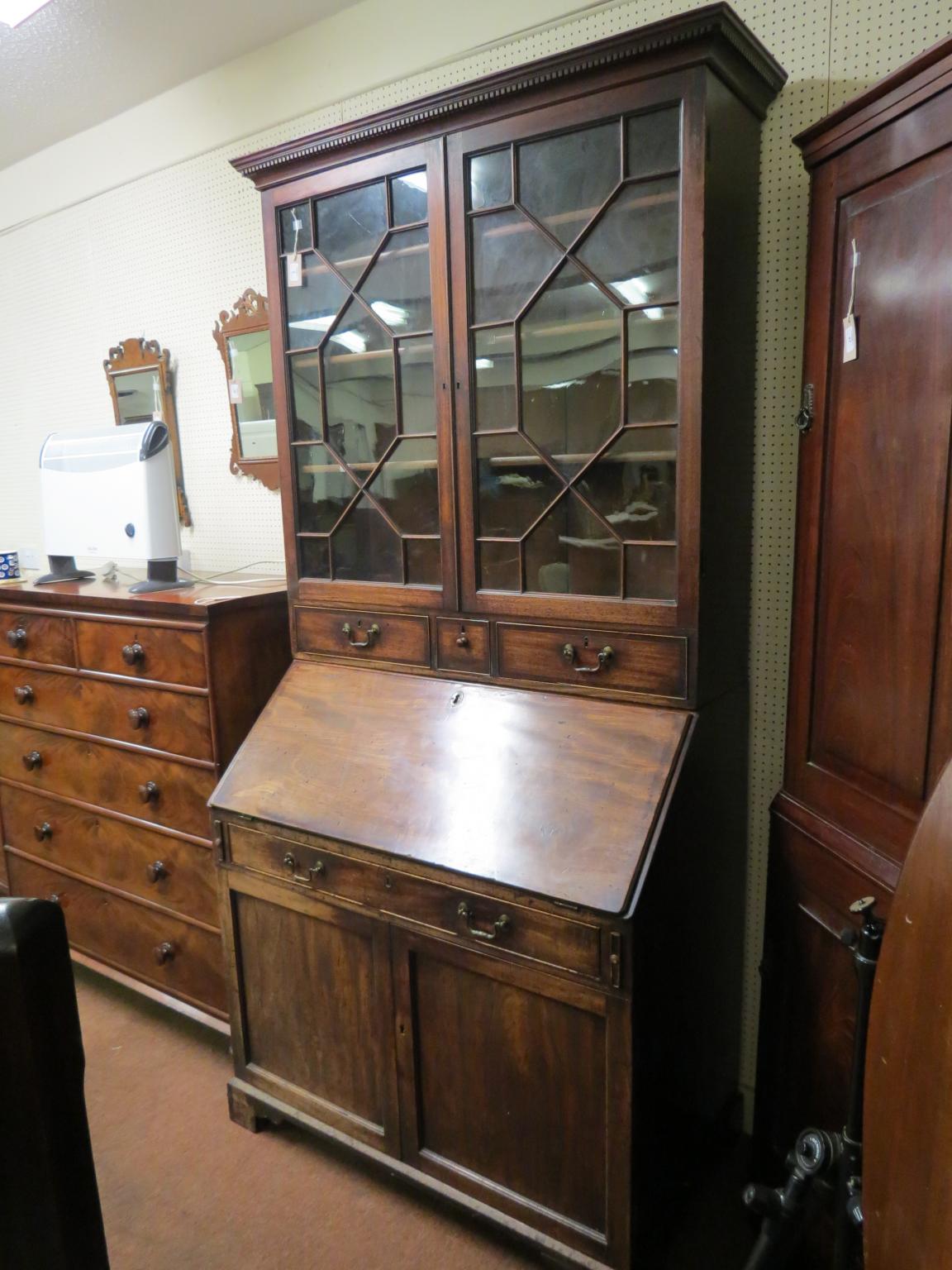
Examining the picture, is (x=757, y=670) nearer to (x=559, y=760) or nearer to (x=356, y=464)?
(x=559, y=760)

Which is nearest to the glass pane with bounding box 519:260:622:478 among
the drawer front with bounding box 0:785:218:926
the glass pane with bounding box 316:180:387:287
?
the glass pane with bounding box 316:180:387:287

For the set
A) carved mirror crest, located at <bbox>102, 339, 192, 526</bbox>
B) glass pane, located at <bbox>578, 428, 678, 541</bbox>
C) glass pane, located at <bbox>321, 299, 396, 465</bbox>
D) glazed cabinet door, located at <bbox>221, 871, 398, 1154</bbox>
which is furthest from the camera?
carved mirror crest, located at <bbox>102, 339, 192, 526</bbox>

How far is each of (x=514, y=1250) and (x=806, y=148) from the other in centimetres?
217

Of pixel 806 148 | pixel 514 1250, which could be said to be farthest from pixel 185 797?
pixel 806 148

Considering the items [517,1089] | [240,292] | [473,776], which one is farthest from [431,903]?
[240,292]

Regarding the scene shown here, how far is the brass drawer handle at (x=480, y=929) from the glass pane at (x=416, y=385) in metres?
0.96

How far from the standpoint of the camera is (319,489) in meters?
1.93

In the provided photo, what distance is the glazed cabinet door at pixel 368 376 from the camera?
169cm

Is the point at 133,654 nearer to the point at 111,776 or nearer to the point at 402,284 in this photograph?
the point at 111,776

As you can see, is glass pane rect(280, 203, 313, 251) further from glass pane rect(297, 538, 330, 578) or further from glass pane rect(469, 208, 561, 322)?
glass pane rect(297, 538, 330, 578)

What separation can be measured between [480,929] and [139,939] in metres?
1.33

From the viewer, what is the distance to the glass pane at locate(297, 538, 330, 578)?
195 centimetres

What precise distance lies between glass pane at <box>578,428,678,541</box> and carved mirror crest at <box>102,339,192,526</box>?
1769 mm

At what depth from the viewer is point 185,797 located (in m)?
2.12
